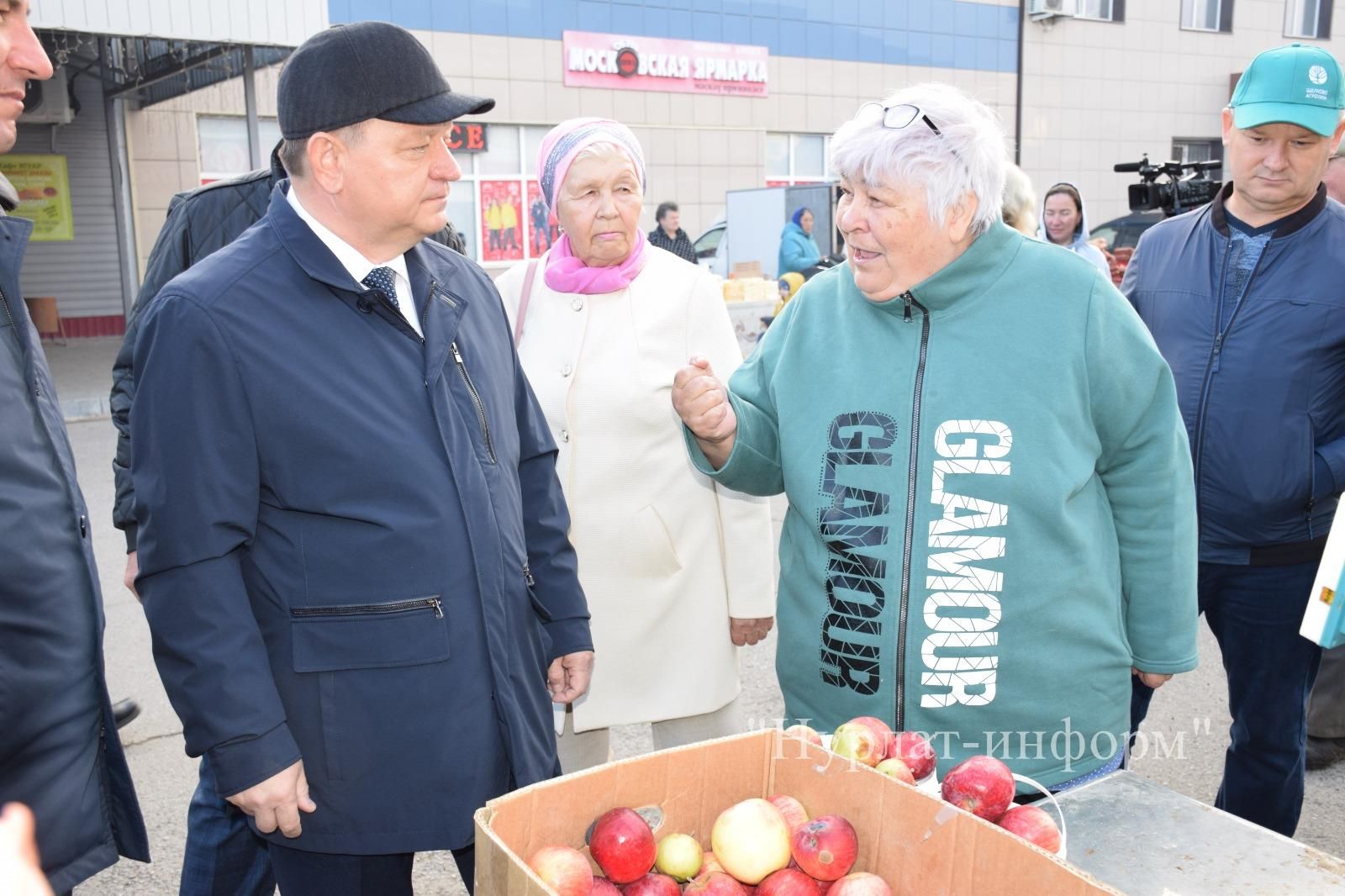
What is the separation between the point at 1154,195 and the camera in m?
Answer: 6.02

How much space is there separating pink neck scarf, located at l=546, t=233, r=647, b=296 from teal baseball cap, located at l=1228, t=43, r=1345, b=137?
1.60 meters

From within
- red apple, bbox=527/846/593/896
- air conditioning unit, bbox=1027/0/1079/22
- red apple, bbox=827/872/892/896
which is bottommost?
red apple, bbox=827/872/892/896

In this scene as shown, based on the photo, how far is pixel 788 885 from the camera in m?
1.43

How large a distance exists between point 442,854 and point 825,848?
2.30 m

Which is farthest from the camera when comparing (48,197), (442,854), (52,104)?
(48,197)

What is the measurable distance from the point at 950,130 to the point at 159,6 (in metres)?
10.9

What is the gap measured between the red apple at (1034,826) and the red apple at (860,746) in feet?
0.64

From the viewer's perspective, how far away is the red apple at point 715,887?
1.42m

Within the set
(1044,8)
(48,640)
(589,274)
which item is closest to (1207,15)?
(1044,8)

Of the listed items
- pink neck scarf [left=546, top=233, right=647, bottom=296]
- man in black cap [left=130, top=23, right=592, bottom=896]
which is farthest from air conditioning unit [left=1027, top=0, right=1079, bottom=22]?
man in black cap [left=130, top=23, right=592, bottom=896]

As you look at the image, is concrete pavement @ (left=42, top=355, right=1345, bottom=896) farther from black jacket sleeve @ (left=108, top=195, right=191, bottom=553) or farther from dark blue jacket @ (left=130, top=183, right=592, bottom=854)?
black jacket sleeve @ (left=108, top=195, right=191, bottom=553)

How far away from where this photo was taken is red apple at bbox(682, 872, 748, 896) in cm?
142

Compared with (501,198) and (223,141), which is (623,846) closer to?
(223,141)

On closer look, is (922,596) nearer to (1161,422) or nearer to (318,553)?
(1161,422)
